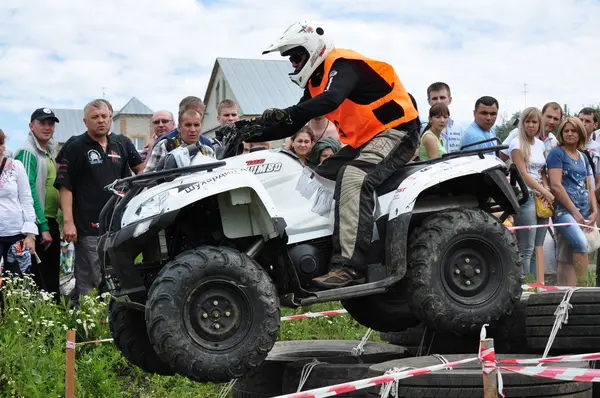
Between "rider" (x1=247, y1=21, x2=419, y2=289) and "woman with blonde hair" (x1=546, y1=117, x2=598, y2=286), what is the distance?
409cm

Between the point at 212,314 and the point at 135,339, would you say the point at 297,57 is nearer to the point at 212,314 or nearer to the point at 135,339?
the point at 212,314

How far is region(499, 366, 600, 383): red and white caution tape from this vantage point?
521 cm

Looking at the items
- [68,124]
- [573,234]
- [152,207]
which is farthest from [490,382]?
[68,124]

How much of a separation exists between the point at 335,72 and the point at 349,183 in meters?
0.75

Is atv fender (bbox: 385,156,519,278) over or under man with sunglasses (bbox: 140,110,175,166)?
under

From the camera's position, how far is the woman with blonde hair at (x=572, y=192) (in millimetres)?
10055

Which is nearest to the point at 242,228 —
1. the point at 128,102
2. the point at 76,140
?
the point at 76,140

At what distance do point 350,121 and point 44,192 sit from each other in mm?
4422

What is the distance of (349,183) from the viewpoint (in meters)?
6.09

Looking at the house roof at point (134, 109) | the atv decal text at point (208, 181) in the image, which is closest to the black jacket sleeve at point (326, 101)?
the atv decal text at point (208, 181)

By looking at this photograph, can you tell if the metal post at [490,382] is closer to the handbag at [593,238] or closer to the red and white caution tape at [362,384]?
the red and white caution tape at [362,384]

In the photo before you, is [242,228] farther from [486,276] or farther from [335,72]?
[486,276]

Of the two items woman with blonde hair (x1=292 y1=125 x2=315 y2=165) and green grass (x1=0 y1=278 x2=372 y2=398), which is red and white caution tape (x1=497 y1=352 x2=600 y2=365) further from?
woman with blonde hair (x1=292 y1=125 x2=315 y2=165)

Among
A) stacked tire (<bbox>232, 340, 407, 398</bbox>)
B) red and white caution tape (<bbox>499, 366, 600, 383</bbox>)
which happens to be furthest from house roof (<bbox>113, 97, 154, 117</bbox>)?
red and white caution tape (<bbox>499, 366, 600, 383</bbox>)
